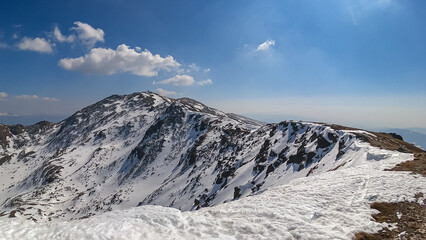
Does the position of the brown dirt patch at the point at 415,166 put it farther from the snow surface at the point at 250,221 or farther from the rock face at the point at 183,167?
the rock face at the point at 183,167

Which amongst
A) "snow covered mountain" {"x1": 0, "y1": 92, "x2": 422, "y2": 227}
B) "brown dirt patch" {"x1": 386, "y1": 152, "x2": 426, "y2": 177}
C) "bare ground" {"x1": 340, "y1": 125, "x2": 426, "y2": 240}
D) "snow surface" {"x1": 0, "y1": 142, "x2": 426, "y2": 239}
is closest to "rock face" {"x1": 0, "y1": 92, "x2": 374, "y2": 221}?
"snow covered mountain" {"x1": 0, "y1": 92, "x2": 422, "y2": 227}

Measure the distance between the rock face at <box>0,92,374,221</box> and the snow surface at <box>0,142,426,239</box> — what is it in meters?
22.5

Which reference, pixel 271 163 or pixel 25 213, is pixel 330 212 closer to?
pixel 271 163

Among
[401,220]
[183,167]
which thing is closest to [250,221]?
[401,220]

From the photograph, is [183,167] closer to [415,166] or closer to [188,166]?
[188,166]

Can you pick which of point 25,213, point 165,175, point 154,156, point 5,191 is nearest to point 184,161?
point 165,175

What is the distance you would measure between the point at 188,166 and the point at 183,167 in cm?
611

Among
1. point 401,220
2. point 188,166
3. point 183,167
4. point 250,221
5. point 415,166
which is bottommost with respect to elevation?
point 183,167

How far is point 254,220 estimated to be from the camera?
1549 centimetres

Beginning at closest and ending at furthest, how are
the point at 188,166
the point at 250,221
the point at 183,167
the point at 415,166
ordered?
1. the point at 250,221
2. the point at 415,166
3. the point at 188,166
4. the point at 183,167

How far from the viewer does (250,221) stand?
15.4 m

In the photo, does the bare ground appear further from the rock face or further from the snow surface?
the rock face

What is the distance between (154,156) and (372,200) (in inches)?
6057

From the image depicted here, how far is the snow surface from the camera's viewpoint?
43.6 ft
